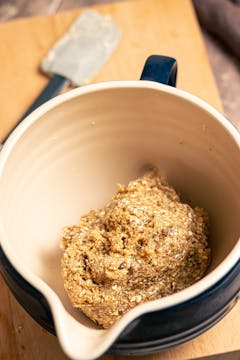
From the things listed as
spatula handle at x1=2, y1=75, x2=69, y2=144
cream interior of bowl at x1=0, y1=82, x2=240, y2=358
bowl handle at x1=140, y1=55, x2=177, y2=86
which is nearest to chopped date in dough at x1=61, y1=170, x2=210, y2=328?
cream interior of bowl at x1=0, y1=82, x2=240, y2=358

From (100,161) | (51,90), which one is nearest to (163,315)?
(100,161)

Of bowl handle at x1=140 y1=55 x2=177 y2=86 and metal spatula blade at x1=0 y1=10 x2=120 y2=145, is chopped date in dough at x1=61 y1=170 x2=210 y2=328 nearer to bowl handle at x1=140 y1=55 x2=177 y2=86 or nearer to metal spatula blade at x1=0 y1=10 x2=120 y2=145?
bowl handle at x1=140 y1=55 x2=177 y2=86

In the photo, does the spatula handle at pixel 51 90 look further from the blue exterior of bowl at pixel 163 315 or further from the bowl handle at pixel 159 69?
the blue exterior of bowl at pixel 163 315

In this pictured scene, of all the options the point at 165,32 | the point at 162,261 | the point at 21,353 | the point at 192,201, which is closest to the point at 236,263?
the point at 162,261

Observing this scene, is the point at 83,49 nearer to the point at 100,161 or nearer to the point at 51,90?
the point at 51,90

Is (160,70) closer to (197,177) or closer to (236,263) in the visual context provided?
(197,177)

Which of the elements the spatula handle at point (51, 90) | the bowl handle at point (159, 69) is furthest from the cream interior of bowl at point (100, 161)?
the spatula handle at point (51, 90)
